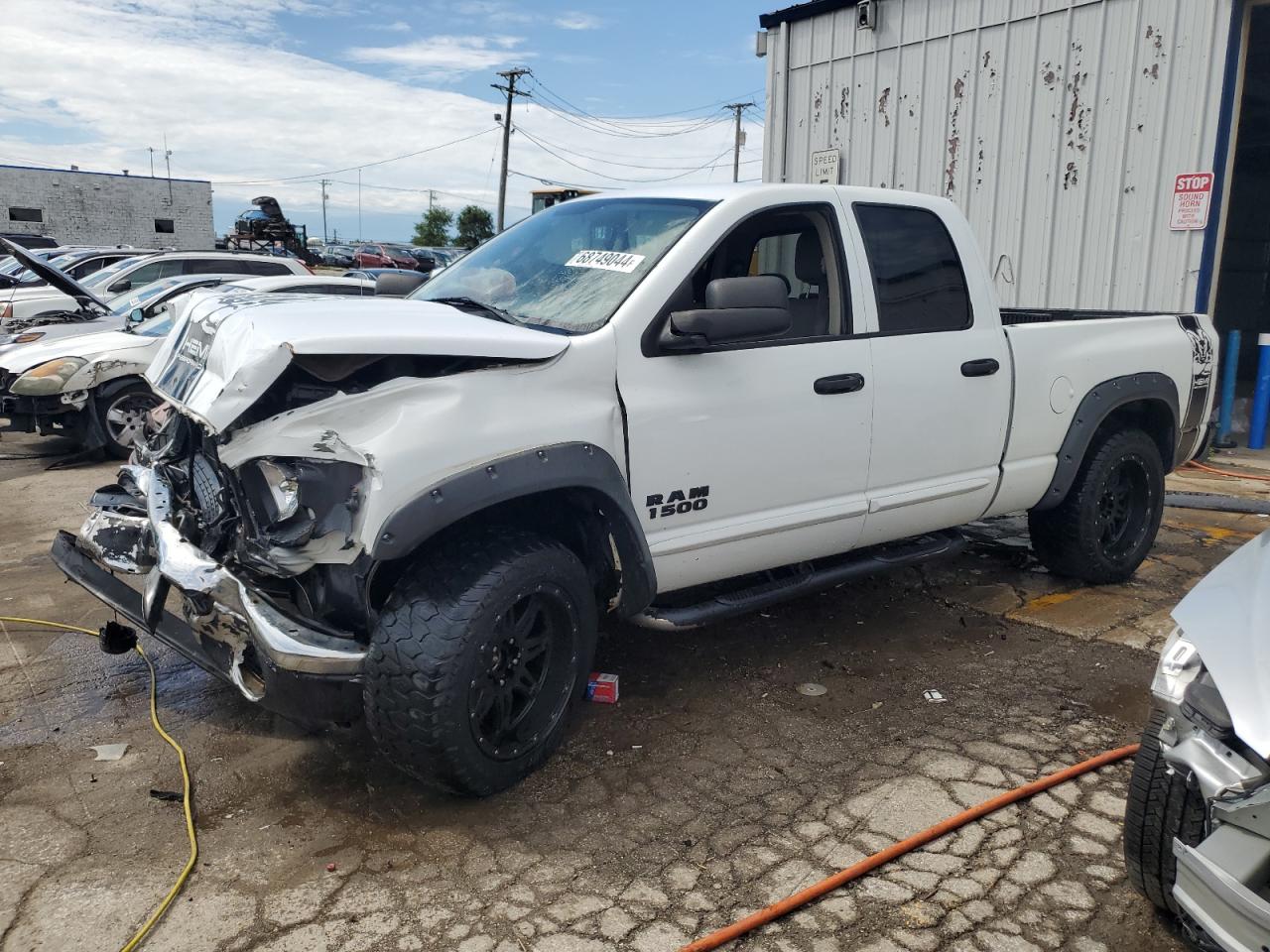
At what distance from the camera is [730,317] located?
3.33 metres

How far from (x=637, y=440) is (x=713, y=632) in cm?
164

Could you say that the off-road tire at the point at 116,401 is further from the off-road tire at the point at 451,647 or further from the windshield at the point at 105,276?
the off-road tire at the point at 451,647

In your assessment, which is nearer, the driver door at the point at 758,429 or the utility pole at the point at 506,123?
the driver door at the point at 758,429

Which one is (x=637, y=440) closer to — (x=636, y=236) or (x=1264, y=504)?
(x=636, y=236)

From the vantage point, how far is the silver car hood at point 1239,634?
2.01 m

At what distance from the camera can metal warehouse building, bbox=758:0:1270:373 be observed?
8336 millimetres

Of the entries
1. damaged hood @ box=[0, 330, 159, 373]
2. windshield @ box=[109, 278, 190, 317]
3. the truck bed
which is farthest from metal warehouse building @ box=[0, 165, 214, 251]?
the truck bed

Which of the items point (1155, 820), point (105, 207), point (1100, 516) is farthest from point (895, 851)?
point (105, 207)

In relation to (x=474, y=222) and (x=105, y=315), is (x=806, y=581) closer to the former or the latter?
(x=105, y=315)

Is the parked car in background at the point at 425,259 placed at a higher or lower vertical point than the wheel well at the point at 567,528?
higher

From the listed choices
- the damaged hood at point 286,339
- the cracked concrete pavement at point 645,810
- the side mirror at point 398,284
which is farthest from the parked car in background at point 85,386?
the damaged hood at point 286,339

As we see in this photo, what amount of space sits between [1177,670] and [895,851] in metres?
1.01

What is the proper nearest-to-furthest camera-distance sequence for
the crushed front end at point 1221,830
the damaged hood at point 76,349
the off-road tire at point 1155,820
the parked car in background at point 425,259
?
the crushed front end at point 1221,830 → the off-road tire at point 1155,820 → the damaged hood at point 76,349 → the parked car in background at point 425,259

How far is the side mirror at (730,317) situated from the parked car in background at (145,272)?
9.82 m
